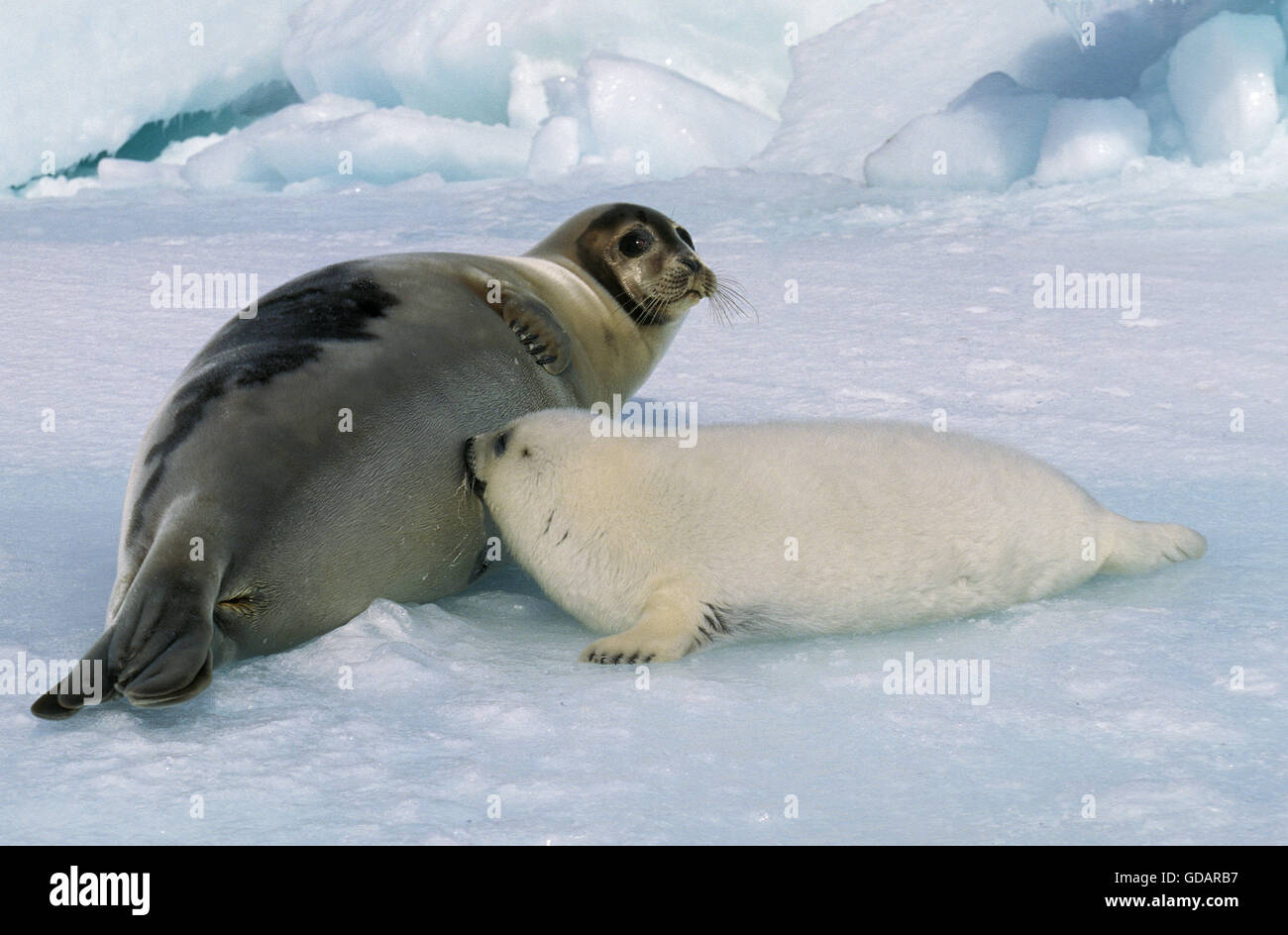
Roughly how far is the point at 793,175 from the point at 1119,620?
6262 mm

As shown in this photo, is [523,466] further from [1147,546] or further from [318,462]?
[1147,546]

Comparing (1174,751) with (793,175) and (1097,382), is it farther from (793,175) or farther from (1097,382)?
(793,175)

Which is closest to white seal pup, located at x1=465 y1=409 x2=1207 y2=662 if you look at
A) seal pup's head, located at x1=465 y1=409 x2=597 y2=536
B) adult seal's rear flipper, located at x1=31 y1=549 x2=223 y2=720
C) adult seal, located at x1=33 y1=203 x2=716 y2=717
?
seal pup's head, located at x1=465 y1=409 x2=597 y2=536

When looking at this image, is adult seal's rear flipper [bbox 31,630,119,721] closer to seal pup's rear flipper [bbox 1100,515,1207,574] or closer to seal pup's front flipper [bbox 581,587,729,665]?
seal pup's front flipper [bbox 581,587,729,665]

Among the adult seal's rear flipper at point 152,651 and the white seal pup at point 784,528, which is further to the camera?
the white seal pup at point 784,528

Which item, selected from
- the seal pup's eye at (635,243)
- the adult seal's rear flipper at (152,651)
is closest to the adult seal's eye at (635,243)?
the seal pup's eye at (635,243)

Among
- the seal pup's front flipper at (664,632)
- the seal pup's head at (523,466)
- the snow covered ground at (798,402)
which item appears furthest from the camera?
the seal pup's head at (523,466)

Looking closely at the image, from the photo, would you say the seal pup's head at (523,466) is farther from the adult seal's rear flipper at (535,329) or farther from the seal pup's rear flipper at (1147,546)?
the seal pup's rear flipper at (1147,546)

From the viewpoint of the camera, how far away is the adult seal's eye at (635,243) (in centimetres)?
414

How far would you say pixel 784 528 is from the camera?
2773 mm

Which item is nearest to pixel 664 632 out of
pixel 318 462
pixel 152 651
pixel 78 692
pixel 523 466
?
pixel 523 466

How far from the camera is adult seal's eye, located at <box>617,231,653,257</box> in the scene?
4.14 metres

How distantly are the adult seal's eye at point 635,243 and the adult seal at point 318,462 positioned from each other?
2.04 ft

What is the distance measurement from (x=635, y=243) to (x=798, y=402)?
2.52 feet
